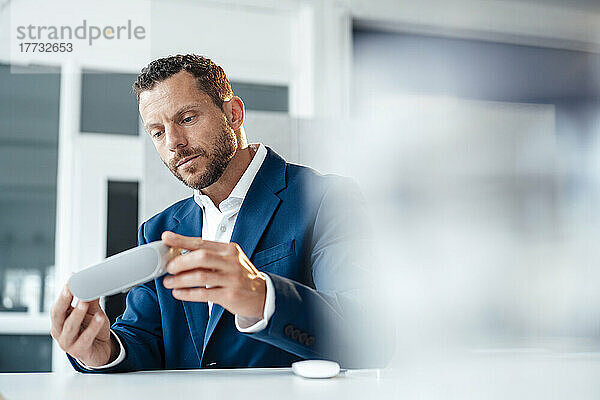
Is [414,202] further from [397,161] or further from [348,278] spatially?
[348,278]

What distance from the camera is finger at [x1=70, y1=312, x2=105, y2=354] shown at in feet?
1.78

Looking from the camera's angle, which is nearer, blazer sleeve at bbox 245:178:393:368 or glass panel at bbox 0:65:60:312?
blazer sleeve at bbox 245:178:393:368

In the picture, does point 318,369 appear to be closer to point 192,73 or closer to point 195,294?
point 195,294

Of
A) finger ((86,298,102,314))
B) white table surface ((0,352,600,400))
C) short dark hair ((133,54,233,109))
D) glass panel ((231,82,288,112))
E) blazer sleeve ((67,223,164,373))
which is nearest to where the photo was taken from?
white table surface ((0,352,600,400))

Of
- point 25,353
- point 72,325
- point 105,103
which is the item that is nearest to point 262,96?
point 105,103

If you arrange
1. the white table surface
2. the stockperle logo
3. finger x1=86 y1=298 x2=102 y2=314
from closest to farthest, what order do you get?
the white table surface < finger x1=86 y1=298 x2=102 y2=314 < the stockperle logo

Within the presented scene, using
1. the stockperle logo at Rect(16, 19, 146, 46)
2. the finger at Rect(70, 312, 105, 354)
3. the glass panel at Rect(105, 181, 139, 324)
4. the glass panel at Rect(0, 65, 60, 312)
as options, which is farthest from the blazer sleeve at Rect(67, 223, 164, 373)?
the glass panel at Rect(0, 65, 60, 312)

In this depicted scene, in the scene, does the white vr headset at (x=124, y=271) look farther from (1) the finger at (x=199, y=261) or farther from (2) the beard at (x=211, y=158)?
(2) the beard at (x=211, y=158)

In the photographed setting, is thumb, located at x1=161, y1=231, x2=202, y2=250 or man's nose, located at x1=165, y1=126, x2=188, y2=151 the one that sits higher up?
man's nose, located at x1=165, y1=126, x2=188, y2=151

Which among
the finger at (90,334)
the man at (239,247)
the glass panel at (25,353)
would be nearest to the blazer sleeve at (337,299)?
the man at (239,247)

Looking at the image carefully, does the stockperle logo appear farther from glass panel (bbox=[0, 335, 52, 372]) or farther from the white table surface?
the white table surface

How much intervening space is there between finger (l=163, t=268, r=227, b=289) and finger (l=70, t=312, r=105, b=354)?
0.11 metres

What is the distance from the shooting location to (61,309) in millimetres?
532

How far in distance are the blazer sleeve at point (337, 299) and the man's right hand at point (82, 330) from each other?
129 millimetres
